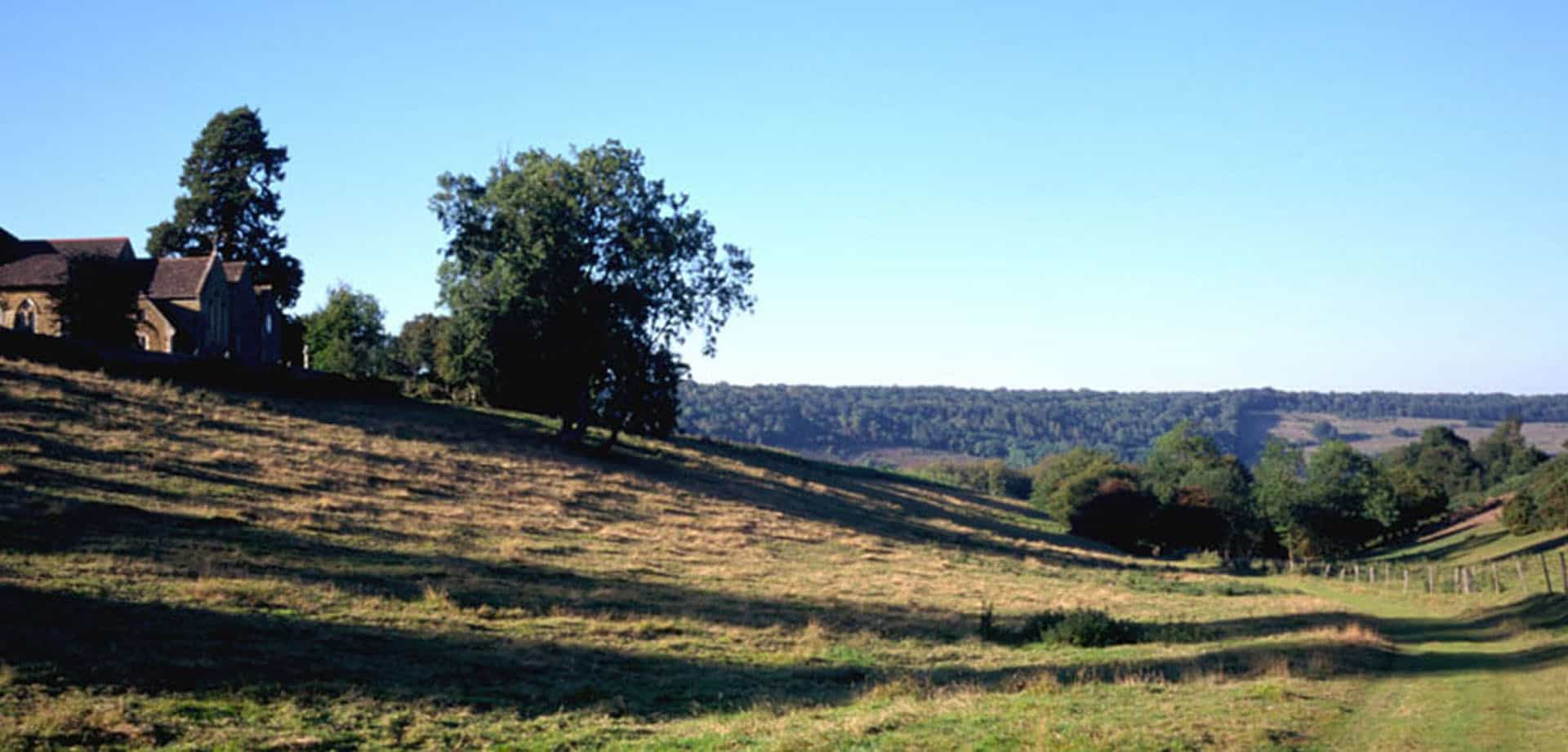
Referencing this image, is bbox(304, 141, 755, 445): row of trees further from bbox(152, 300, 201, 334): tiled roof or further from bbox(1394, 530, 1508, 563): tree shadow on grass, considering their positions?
bbox(1394, 530, 1508, 563): tree shadow on grass

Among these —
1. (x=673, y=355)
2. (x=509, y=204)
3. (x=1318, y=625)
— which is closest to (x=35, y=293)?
(x=509, y=204)

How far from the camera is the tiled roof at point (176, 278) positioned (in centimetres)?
Result: 5812

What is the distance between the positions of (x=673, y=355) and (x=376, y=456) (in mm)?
20697

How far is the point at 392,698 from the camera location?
1466cm

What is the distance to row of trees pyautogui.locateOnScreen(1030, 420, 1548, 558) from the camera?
85750mm

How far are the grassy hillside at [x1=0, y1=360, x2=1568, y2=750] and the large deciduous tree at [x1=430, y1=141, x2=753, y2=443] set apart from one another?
9.81 m

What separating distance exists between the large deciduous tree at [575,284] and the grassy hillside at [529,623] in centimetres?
981

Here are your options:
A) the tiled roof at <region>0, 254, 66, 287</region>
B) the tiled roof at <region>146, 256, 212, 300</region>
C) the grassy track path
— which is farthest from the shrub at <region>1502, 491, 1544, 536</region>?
the tiled roof at <region>0, 254, 66, 287</region>

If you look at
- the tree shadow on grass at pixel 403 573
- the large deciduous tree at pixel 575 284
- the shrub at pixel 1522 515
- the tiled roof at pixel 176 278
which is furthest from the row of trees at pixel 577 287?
the shrub at pixel 1522 515

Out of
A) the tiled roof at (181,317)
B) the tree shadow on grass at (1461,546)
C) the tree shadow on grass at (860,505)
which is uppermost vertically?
the tiled roof at (181,317)

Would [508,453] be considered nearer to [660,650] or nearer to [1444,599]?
[660,650]

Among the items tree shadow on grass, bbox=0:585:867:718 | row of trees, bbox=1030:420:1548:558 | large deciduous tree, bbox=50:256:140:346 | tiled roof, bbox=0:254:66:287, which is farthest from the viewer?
row of trees, bbox=1030:420:1548:558

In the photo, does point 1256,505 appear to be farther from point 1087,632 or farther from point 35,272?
point 35,272

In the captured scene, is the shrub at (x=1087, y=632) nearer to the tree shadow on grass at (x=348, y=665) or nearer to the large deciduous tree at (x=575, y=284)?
the tree shadow on grass at (x=348, y=665)
